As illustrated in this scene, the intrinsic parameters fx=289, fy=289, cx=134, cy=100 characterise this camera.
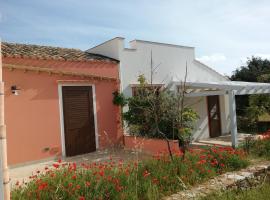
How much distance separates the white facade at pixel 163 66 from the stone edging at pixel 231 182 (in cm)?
850

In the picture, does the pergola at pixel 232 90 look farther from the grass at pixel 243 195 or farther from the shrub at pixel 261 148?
the grass at pixel 243 195

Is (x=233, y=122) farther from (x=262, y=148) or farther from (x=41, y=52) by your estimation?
(x=41, y=52)

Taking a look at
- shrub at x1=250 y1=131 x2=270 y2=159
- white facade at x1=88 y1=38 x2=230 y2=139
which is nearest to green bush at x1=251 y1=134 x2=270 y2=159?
shrub at x1=250 y1=131 x2=270 y2=159

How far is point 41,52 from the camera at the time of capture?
13336 mm

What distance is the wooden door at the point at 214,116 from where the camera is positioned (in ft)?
59.4

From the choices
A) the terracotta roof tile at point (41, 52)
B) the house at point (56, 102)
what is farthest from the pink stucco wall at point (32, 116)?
the terracotta roof tile at point (41, 52)

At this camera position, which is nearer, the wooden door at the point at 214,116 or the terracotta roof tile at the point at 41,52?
the terracotta roof tile at the point at 41,52

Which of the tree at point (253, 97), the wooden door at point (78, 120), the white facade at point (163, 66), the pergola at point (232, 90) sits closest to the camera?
the pergola at point (232, 90)

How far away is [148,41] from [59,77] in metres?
5.84

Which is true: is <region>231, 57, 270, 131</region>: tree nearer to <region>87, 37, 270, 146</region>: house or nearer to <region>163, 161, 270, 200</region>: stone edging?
<region>87, 37, 270, 146</region>: house

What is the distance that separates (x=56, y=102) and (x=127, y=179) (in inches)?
287

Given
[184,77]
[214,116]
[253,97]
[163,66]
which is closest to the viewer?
[163,66]

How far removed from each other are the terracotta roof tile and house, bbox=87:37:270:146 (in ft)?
3.43

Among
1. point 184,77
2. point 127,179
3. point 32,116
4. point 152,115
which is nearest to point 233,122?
point 152,115
